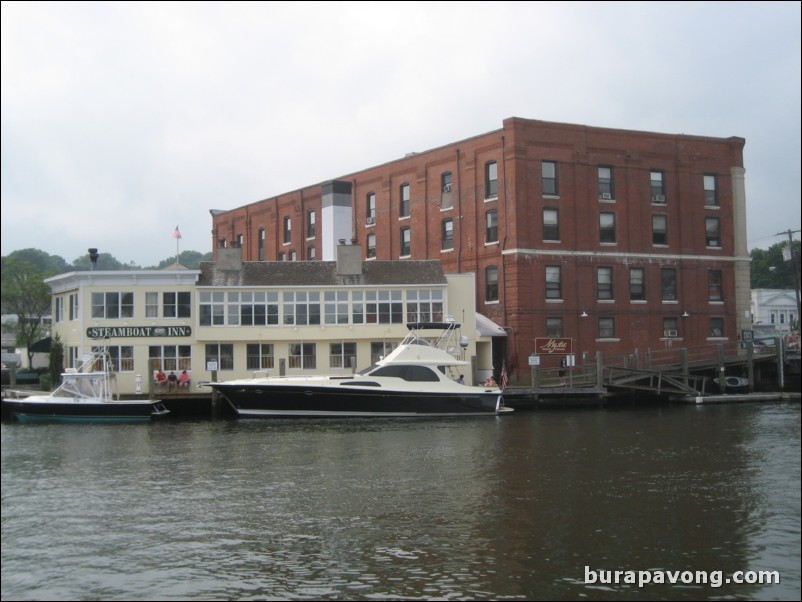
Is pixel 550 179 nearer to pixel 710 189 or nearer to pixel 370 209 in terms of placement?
pixel 710 189

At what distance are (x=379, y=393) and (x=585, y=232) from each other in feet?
70.7

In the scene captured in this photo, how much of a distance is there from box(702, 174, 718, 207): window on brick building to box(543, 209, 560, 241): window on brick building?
39.8ft

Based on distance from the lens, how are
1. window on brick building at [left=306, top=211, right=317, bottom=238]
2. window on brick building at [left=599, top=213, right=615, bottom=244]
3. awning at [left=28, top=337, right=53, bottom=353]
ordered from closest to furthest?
awning at [left=28, top=337, right=53, bottom=353] < window on brick building at [left=599, top=213, right=615, bottom=244] < window on brick building at [left=306, top=211, right=317, bottom=238]

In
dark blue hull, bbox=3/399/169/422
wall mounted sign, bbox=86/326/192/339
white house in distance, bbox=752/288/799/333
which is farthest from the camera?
white house in distance, bbox=752/288/799/333

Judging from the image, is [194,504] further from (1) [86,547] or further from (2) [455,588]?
(2) [455,588]

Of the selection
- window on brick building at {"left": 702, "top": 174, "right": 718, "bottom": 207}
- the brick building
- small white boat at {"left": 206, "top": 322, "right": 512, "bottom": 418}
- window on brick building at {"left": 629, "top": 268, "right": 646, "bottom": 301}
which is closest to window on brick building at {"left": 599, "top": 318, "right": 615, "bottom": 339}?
the brick building

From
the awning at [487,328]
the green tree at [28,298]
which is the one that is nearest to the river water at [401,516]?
the awning at [487,328]

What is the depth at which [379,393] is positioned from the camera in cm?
4162

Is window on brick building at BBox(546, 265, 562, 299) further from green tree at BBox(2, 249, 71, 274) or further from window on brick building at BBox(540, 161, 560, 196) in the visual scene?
green tree at BBox(2, 249, 71, 274)

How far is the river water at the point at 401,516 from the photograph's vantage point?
52.2 ft

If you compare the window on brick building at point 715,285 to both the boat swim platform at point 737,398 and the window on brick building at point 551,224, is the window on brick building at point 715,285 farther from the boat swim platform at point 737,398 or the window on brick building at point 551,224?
the boat swim platform at point 737,398

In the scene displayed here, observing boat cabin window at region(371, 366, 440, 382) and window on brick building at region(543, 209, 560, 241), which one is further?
window on brick building at region(543, 209, 560, 241)

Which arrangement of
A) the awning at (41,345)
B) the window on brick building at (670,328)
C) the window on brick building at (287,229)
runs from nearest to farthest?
the awning at (41,345), the window on brick building at (670,328), the window on brick building at (287,229)

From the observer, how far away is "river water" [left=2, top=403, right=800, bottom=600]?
15914mm
